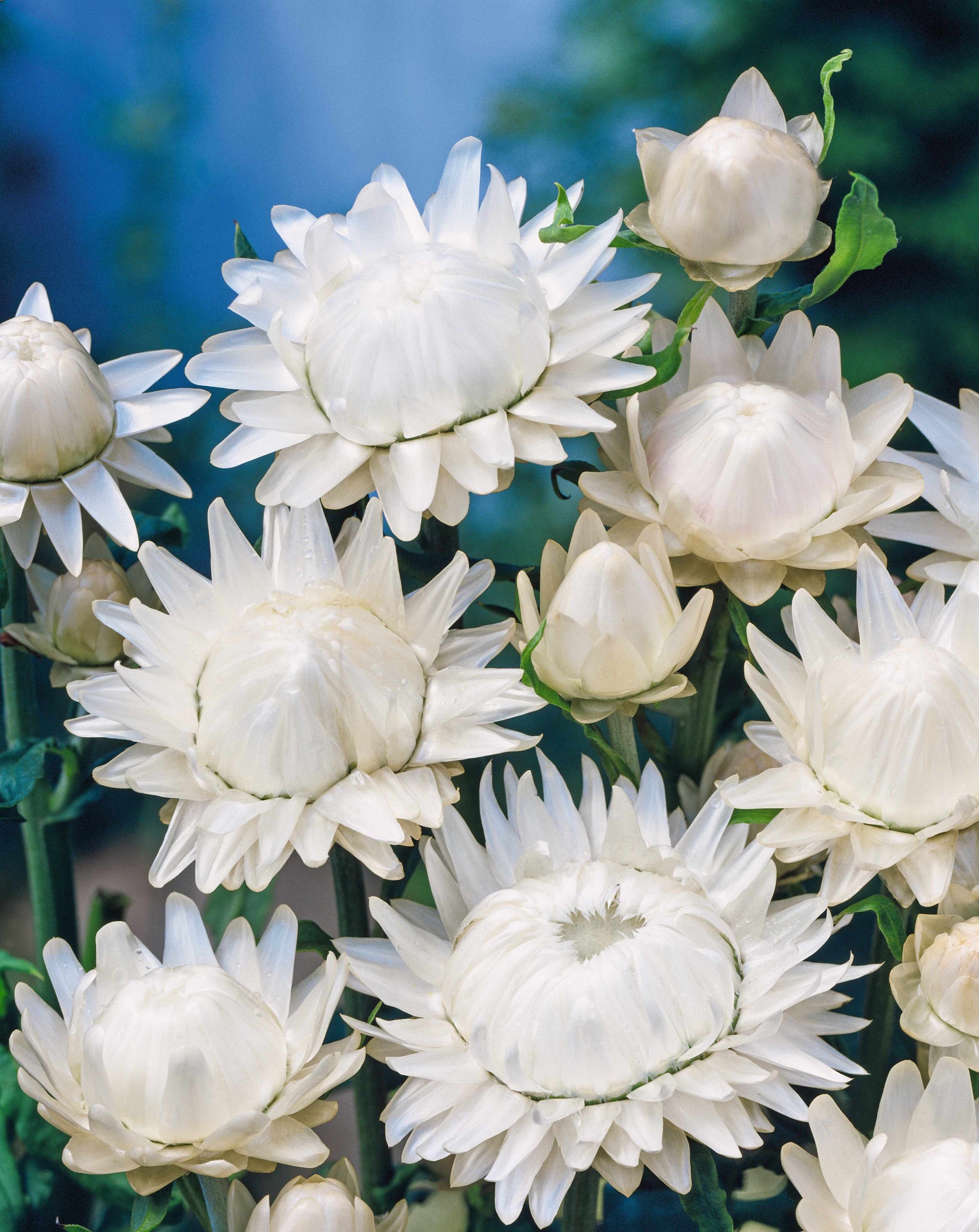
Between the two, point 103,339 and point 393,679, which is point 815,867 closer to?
point 393,679

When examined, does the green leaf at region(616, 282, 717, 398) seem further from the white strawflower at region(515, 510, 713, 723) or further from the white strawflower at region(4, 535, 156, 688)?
the white strawflower at region(4, 535, 156, 688)

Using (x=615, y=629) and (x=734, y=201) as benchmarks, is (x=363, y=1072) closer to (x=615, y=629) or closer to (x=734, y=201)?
(x=615, y=629)

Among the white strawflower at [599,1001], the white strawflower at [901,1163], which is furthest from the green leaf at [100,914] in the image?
the white strawflower at [901,1163]

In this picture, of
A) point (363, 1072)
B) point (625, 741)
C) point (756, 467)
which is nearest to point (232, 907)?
point (363, 1072)

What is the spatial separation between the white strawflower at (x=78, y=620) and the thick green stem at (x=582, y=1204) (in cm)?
27

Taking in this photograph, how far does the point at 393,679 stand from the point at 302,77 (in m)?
0.58

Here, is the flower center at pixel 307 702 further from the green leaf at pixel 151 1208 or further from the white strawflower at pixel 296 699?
the green leaf at pixel 151 1208

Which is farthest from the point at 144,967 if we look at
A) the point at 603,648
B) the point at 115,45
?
the point at 115,45

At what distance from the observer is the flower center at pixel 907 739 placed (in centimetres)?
44

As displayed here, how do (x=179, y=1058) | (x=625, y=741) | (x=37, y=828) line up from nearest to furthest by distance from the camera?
(x=179, y=1058)
(x=625, y=741)
(x=37, y=828)

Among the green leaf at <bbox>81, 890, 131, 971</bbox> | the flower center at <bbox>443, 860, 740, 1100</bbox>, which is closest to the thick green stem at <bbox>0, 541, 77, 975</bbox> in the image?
the green leaf at <bbox>81, 890, 131, 971</bbox>

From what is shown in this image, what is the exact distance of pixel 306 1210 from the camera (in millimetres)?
428

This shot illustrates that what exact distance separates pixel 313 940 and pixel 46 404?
0.22 meters

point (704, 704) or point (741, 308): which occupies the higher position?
point (741, 308)
